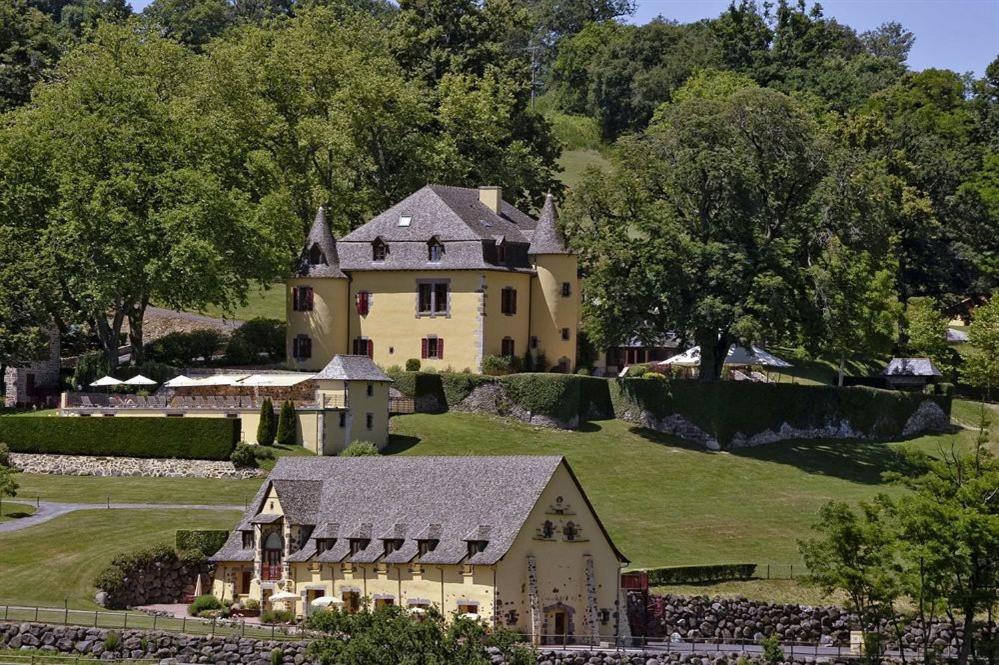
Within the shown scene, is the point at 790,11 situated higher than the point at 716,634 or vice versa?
the point at 790,11

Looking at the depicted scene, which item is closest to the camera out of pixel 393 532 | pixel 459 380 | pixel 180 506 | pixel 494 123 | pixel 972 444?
pixel 393 532

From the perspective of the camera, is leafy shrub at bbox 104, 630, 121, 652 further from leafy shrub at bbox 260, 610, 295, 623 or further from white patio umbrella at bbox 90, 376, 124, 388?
white patio umbrella at bbox 90, 376, 124, 388

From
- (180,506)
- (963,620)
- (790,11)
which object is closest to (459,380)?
(180,506)

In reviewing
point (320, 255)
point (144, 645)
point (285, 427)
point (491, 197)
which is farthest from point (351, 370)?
point (144, 645)

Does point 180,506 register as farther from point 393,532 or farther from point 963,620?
point 963,620

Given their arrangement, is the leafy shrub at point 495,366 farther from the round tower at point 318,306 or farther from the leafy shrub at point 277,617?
the leafy shrub at point 277,617

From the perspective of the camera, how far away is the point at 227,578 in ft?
253

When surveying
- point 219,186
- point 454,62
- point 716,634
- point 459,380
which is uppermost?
point 454,62

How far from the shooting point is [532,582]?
7188 cm

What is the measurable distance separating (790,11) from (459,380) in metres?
78.9

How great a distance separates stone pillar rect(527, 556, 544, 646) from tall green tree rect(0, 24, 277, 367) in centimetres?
3489

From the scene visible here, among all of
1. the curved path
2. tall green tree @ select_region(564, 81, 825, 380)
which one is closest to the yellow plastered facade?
the curved path

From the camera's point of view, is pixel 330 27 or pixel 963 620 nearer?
pixel 963 620

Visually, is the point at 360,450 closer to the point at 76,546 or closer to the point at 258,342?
the point at 76,546
